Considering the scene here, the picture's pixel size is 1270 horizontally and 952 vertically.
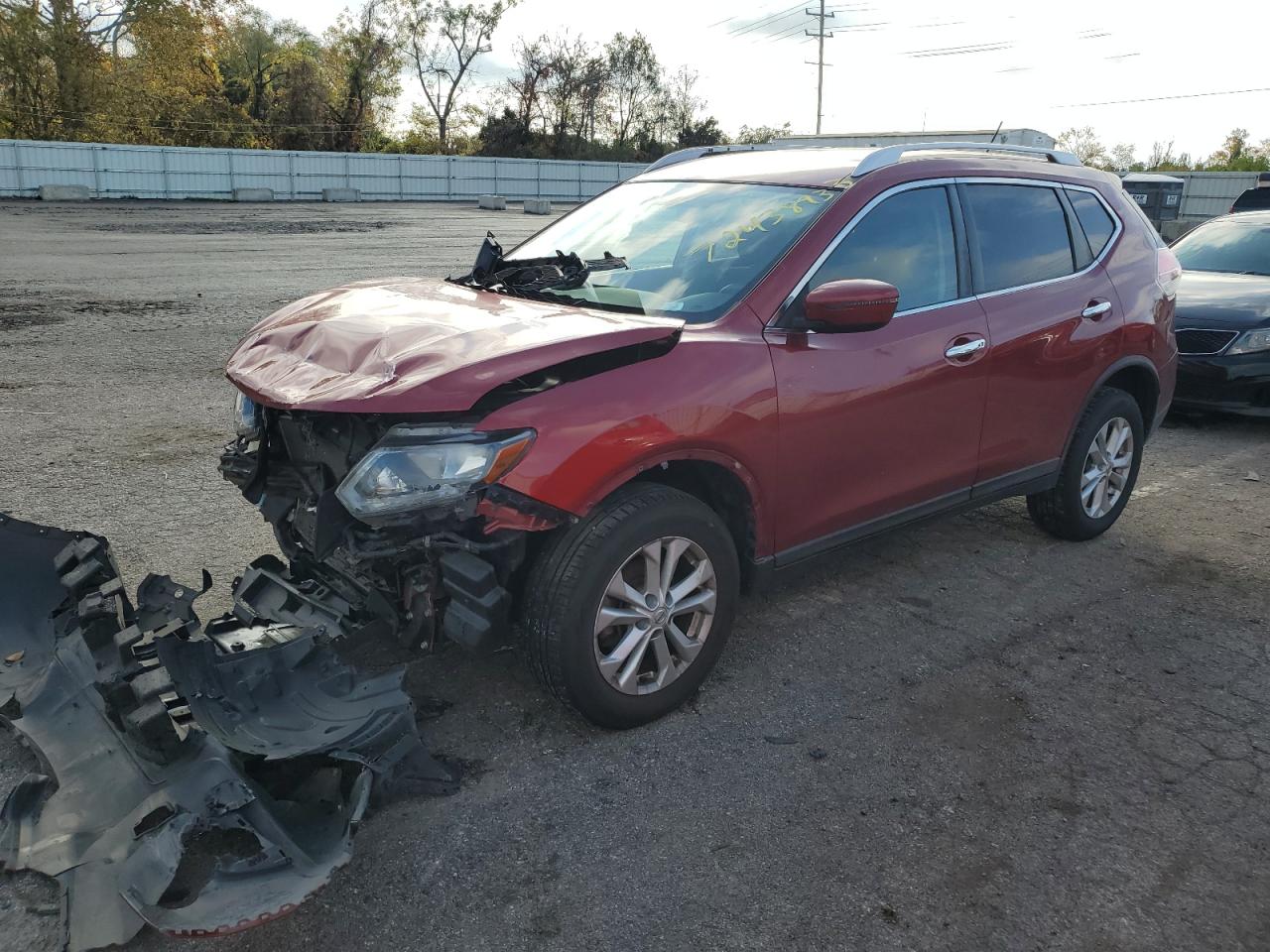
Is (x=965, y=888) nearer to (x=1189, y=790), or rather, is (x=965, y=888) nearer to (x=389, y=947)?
A: (x=1189, y=790)

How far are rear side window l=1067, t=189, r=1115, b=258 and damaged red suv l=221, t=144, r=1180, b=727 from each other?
0.02 meters

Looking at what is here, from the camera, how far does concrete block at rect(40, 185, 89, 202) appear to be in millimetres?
29250

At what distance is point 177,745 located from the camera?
2.45 metres

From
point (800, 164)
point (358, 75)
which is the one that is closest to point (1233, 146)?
point (358, 75)

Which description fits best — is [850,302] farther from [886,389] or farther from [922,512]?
[922,512]

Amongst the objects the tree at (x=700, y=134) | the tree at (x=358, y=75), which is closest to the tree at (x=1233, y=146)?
the tree at (x=700, y=134)

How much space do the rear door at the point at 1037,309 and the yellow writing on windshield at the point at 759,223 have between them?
839 mm

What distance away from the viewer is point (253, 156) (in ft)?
114

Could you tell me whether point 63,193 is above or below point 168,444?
above

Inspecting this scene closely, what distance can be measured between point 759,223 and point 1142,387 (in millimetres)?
2738

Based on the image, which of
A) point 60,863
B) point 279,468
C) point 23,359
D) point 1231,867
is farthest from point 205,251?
point 1231,867

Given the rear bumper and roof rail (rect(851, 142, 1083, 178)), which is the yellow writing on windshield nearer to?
roof rail (rect(851, 142, 1083, 178))

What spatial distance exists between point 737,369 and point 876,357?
2.37 ft

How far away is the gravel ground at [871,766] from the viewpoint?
99.0 inches
